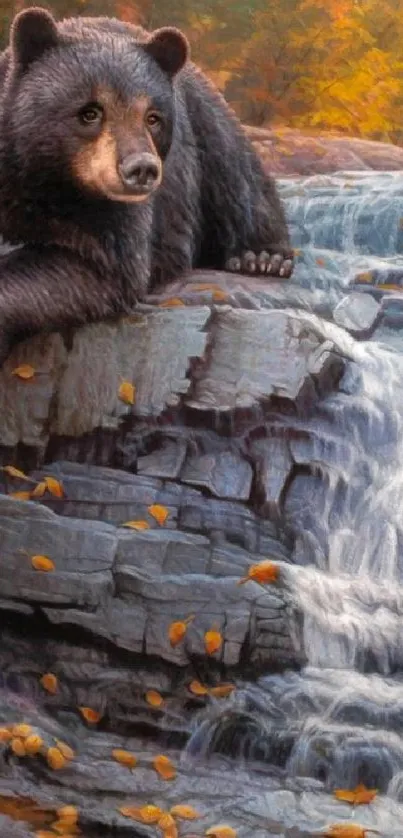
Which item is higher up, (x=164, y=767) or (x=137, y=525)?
(x=137, y=525)

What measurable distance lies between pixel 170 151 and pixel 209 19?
13.7ft

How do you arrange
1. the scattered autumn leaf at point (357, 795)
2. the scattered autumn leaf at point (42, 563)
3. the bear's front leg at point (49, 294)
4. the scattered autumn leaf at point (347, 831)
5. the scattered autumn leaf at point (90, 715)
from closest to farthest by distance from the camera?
the scattered autumn leaf at point (347, 831)
the scattered autumn leaf at point (357, 795)
the scattered autumn leaf at point (90, 715)
the scattered autumn leaf at point (42, 563)
the bear's front leg at point (49, 294)

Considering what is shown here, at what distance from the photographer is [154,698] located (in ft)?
15.4

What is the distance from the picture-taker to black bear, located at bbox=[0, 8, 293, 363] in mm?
4895

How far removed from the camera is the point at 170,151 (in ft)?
19.3

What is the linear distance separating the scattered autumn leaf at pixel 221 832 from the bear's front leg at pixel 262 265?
3.28 metres

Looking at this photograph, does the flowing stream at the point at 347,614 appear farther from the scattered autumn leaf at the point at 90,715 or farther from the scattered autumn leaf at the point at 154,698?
the scattered autumn leaf at the point at 90,715

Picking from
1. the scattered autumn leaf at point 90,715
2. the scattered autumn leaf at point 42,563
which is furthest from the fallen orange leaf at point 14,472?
the scattered autumn leaf at point 90,715

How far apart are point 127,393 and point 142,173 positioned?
1054 millimetres

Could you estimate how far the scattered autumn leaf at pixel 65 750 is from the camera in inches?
176

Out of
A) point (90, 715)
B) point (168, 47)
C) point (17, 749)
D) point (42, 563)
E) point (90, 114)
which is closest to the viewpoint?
point (17, 749)

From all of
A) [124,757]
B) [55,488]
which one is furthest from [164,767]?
[55,488]

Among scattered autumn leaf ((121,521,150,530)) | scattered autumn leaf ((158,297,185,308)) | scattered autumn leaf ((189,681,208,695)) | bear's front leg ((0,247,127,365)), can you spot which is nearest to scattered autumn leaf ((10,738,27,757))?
scattered autumn leaf ((189,681,208,695))

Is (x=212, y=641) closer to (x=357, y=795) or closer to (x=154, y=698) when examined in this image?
(x=154, y=698)
